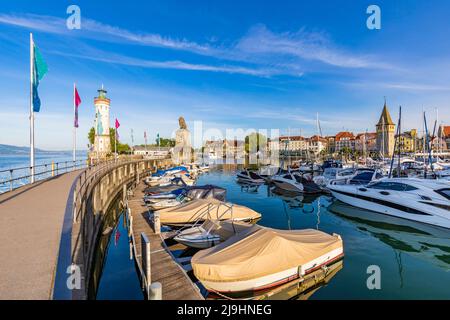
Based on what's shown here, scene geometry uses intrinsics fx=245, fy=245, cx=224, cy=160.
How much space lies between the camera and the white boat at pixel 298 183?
32188mm

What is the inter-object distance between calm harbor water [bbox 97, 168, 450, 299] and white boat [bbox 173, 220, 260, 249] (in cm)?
291

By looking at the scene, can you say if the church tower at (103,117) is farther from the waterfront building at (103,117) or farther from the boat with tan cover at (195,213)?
the boat with tan cover at (195,213)

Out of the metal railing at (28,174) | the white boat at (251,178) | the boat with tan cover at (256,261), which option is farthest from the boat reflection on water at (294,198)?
the metal railing at (28,174)

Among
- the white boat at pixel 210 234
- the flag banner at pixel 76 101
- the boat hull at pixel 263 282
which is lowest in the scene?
the boat hull at pixel 263 282

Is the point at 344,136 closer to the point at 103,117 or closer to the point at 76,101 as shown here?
the point at 103,117

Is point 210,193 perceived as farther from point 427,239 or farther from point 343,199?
point 427,239

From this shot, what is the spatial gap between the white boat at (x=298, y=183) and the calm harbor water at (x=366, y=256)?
7546mm

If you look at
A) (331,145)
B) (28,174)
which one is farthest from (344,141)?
(28,174)

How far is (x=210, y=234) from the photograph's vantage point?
12.6 meters

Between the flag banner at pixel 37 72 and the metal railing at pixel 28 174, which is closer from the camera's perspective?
the metal railing at pixel 28 174

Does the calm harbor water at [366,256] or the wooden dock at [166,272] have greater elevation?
the wooden dock at [166,272]

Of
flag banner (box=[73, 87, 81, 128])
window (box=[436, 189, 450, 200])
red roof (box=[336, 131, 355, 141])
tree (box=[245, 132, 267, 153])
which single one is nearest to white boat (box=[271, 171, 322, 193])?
window (box=[436, 189, 450, 200])

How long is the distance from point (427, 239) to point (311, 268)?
11159mm
